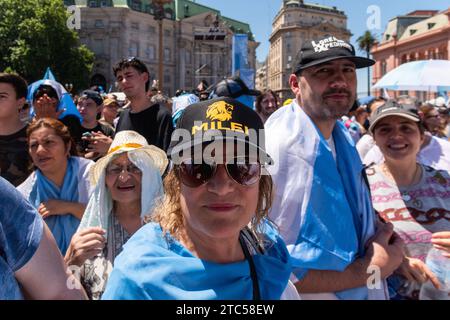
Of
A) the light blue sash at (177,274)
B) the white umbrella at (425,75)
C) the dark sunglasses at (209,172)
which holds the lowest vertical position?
the light blue sash at (177,274)

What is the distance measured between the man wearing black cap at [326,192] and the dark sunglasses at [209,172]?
591mm

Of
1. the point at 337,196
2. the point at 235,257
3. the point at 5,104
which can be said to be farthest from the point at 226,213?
the point at 5,104

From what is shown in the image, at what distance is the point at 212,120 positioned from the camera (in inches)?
51.6

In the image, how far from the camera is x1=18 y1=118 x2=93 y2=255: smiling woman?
2.72 m

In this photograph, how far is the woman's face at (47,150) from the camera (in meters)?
2.82

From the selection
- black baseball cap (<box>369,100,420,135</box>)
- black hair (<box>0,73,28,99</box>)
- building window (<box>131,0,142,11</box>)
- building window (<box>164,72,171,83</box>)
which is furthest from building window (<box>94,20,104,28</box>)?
black baseball cap (<box>369,100,420,135</box>)

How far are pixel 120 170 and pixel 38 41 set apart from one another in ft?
152

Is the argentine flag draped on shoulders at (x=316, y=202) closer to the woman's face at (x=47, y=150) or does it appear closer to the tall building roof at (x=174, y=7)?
the woman's face at (x=47, y=150)

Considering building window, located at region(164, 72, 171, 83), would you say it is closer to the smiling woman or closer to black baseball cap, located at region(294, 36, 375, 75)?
the smiling woman

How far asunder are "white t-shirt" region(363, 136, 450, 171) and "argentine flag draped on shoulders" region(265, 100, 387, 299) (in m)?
1.39

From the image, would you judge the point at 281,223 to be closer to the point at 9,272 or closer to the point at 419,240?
the point at 419,240

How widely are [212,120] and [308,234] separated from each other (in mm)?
837

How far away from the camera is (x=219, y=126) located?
4.29 feet

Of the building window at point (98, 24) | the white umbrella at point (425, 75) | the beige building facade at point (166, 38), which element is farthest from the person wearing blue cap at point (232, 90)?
the building window at point (98, 24)
